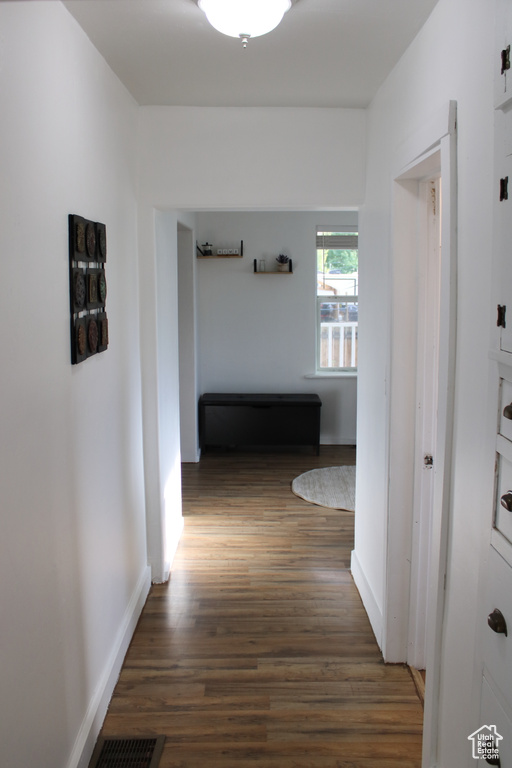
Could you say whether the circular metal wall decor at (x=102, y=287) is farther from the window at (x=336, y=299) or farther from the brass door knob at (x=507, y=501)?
the window at (x=336, y=299)

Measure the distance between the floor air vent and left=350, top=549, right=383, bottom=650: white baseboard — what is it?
3.79ft

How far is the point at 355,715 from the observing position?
2545mm

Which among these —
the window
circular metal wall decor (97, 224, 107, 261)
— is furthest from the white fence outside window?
circular metal wall decor (97, 224, 107, 261)

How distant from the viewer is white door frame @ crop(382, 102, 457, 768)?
193 centimetres

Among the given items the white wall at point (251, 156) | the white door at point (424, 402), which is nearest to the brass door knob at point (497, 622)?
the white door at point (424, 402)

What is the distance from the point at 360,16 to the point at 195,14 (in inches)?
21.8

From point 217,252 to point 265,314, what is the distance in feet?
2.59

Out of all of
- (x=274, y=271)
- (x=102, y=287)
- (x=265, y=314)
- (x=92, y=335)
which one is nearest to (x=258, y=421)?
(x=265, y=314)

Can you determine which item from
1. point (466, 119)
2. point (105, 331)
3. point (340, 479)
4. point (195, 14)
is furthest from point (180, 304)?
point (466, 119)

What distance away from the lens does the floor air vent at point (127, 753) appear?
2264 millimetres

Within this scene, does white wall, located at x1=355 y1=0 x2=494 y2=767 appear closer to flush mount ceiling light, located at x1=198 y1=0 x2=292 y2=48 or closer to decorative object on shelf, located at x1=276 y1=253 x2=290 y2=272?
flush mount ceiling light, located at x1=198 y1=0 x2=292 y2=48

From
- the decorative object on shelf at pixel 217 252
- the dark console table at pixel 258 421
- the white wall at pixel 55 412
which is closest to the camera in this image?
the white wall at pixel 55 412

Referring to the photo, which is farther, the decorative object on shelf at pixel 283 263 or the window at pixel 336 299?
the window at pixel 336 299

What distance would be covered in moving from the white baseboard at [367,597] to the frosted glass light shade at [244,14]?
2.53m
